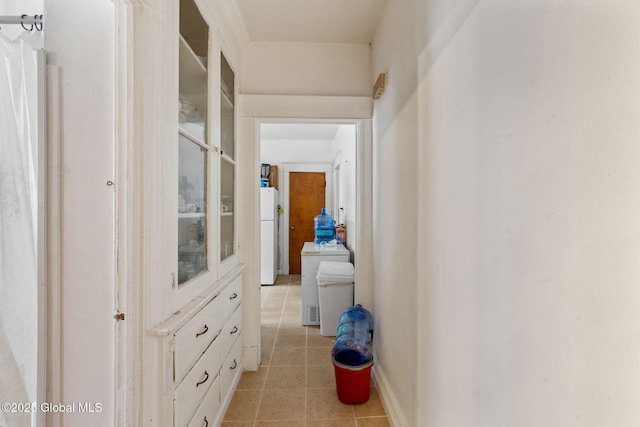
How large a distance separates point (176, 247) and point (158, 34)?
0.81 m

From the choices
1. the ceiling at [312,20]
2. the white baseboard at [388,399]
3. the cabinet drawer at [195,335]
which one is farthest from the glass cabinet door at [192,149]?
the white baseboard at [388,399]

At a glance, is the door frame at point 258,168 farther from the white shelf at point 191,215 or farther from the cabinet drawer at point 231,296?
the white shelf at point 191,215

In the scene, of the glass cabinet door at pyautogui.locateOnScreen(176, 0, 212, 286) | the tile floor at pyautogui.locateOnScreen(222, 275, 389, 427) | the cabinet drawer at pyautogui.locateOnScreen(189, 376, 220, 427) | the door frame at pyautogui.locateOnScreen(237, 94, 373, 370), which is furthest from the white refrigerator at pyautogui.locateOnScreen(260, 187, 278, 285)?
the glass cabinet door at pyautogui.locateOnScreen(176, 0, 212, 286)

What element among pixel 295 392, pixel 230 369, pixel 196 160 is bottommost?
pixel 295 392

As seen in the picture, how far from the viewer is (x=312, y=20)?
2.06 metres

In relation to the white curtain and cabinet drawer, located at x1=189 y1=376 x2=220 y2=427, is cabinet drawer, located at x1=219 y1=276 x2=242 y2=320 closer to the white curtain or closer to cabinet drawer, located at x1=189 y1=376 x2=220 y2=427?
cabinet drawer, located at x1=189 y1=376 x2=220 y2=427

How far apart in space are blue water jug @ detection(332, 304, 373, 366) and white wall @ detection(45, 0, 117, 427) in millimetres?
1305

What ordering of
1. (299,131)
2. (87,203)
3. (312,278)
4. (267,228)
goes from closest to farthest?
(87,203) < (312,278) < (299,131) < (267,228)

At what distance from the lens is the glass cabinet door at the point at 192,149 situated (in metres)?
1.32

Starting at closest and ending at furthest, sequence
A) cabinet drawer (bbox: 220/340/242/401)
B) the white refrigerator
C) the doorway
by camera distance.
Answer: cabinet drawer (bbox: 220/340/242/401), the white refrigerator, the doorway

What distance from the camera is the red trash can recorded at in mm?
1882

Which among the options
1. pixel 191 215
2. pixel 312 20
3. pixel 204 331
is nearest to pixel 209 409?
pixel 204 331

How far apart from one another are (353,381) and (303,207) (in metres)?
3.86

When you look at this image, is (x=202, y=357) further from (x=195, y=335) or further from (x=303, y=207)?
(x=303, y=207)
